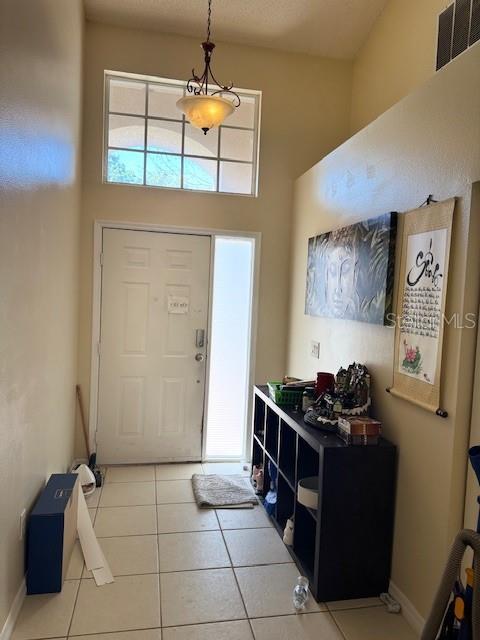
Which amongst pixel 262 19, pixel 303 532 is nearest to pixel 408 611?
pixel 303 532

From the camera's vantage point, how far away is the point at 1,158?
5.57ft

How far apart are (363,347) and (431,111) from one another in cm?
128

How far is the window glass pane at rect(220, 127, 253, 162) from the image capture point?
3.96 meters

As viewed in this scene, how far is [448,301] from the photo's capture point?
6.30 feet

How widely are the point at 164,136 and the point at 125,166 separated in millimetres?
424

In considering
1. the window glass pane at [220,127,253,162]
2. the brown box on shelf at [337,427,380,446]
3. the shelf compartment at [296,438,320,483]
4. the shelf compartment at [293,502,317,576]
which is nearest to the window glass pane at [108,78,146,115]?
the window glass pane at [220,127,253,162]

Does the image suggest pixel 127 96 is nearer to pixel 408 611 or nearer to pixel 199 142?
pixel 199 142

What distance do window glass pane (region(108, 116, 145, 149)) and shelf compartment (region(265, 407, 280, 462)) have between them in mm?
2462

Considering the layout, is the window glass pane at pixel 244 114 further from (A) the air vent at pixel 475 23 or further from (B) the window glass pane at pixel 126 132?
(A) the air vent at pixel 475 23

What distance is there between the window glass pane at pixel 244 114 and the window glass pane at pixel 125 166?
87 cm

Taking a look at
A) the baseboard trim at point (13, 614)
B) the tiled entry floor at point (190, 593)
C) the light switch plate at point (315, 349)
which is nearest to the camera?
the baseboard trim at point (13, 614)

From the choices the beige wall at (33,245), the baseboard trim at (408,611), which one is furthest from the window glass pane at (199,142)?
the baseboard trim at (408,611)

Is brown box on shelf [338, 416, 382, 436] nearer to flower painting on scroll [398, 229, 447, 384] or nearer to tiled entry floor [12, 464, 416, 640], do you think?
flower painting on scroll [398, 229, 447, 384]

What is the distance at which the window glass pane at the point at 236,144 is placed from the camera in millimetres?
3961
